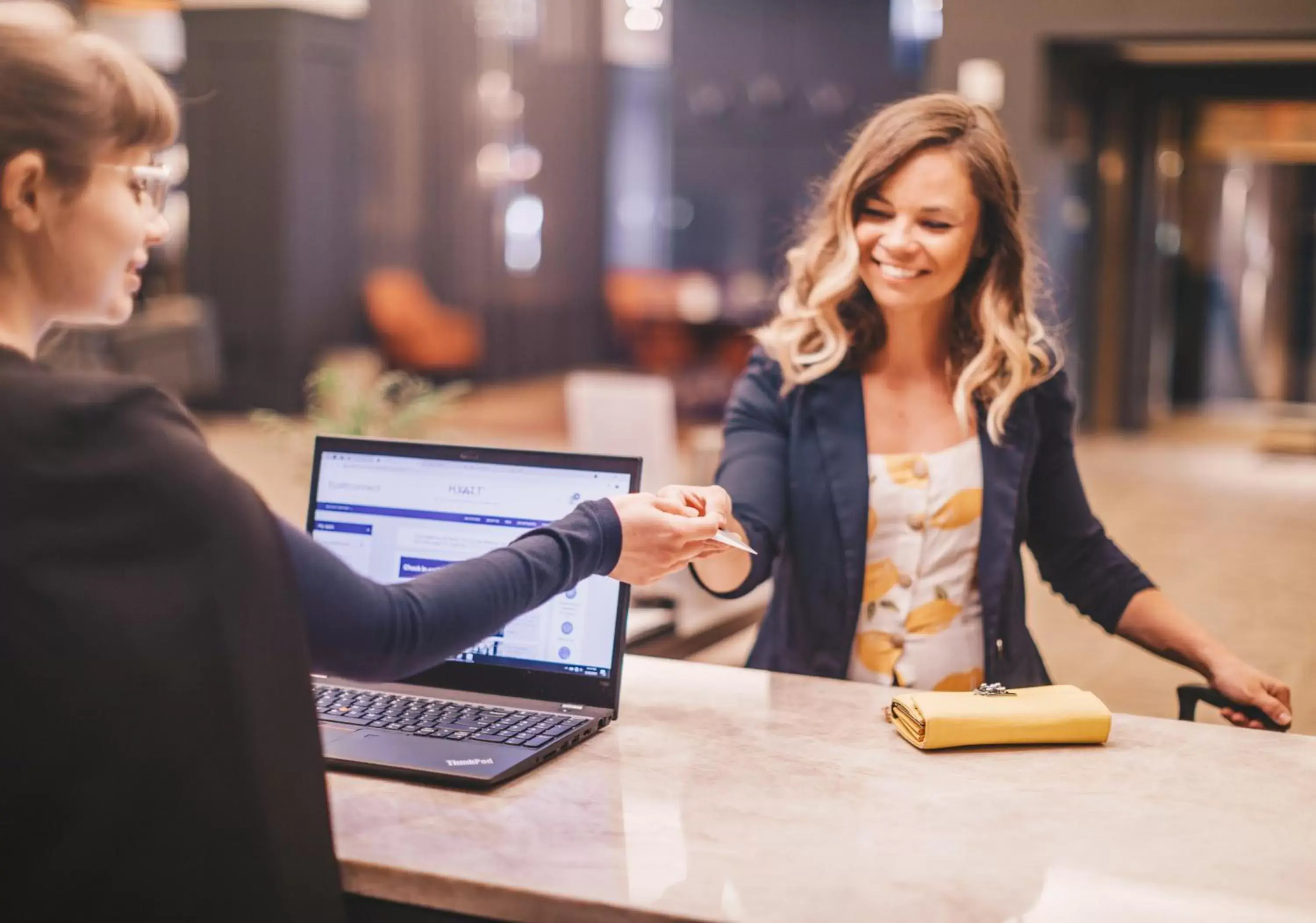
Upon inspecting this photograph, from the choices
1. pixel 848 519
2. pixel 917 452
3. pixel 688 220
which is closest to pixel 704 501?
pixel 848 519

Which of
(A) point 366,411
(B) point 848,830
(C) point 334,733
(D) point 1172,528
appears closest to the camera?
(B) point 848,830

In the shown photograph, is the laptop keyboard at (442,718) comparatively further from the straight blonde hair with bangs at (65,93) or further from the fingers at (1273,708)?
the fingers at (1273,708)

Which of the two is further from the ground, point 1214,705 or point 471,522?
point 471,522

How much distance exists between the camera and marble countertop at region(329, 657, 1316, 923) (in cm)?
116

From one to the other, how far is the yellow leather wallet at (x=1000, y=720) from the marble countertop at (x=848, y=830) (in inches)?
0.7

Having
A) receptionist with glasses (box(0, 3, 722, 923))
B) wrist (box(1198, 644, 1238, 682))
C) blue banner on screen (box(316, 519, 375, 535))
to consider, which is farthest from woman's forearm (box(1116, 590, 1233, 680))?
receptionist with glasses (box(0, 3, 722, 923))

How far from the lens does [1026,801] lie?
1390mm

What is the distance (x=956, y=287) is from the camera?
2223 millimetres

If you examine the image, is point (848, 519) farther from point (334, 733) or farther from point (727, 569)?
point (334, 733)

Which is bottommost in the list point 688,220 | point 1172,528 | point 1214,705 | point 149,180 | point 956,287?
point 1172,528

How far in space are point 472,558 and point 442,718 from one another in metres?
0.18

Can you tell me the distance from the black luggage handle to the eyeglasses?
138cm

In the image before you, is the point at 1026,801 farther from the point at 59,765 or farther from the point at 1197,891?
the point at 59,765

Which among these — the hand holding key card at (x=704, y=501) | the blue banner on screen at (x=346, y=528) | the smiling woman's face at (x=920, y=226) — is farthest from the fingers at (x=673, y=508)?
the smiling woman's face at (x=920, y=226)
